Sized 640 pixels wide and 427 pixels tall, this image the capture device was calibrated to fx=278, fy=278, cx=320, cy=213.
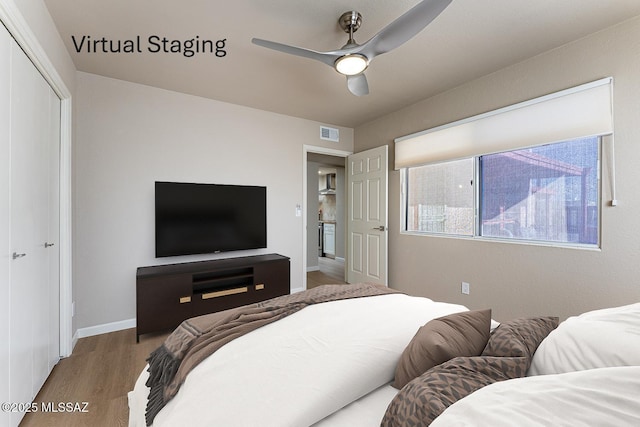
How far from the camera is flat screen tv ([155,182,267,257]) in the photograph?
297 cm

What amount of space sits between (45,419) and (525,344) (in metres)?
2.50

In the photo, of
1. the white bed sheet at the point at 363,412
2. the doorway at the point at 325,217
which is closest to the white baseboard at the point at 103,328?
the doorway at the point at 325,217

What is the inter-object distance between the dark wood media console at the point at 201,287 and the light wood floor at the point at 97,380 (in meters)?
0.23

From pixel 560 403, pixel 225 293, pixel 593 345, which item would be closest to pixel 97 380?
pixel 225 293

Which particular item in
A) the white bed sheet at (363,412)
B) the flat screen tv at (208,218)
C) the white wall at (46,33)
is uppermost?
the white wall at (46,33)

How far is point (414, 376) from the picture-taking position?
36.5 inches

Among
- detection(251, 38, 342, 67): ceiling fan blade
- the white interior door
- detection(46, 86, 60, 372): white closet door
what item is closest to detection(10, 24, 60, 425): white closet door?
detection(46, 86, 60, 372): white closet door

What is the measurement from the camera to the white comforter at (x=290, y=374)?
0.82 m

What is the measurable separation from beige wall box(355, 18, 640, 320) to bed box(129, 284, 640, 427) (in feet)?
5.01

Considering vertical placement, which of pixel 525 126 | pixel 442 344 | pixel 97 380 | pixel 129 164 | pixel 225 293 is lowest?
pixel 97 380

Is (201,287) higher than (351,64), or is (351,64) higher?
(351,64)

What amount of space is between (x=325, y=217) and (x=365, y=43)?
6157mm

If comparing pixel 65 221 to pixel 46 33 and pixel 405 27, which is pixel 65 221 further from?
pixel 405 27

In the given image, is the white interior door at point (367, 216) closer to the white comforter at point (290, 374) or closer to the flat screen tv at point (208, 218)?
the flat screen tv at point (208, 218)
